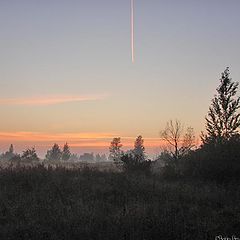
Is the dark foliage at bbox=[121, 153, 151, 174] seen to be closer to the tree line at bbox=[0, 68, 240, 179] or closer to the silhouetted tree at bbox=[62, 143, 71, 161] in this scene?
the tree line at bbox=[0, 68, 240, 179]

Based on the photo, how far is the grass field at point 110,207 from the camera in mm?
10031

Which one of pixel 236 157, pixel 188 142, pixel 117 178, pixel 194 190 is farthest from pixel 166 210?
pixel 188 142

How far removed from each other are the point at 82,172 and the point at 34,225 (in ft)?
32.9

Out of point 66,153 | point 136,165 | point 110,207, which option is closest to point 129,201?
point 110,207

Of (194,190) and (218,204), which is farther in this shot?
(194,190)

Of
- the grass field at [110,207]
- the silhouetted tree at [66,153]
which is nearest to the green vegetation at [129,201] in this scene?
the grass field at [110,207]

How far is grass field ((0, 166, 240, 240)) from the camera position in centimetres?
1003

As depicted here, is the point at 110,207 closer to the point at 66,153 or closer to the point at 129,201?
the point at 129,201

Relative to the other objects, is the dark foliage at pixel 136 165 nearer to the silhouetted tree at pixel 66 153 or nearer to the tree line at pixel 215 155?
the tree line at pixel 215 155

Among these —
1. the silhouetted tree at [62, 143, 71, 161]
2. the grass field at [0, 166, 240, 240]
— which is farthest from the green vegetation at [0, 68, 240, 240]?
the silhouetted tree at [62, 143, 71, 161]

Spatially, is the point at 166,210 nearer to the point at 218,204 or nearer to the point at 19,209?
the point at 218,204

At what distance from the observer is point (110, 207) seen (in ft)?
42.3

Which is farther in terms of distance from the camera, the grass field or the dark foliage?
the dark foliage

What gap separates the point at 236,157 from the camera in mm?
19688
